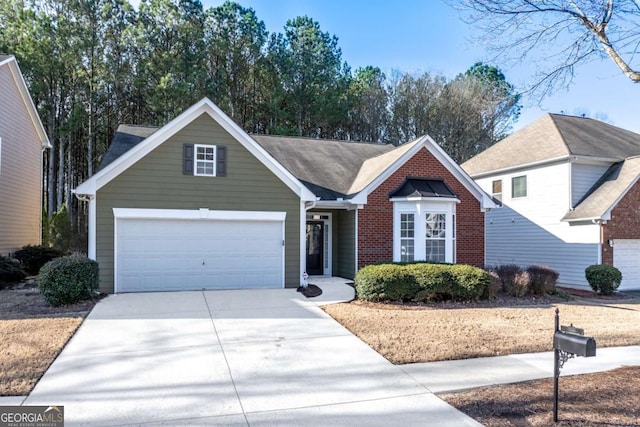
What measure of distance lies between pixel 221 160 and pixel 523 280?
925 cm

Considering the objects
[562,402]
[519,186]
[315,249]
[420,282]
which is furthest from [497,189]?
[562,402]

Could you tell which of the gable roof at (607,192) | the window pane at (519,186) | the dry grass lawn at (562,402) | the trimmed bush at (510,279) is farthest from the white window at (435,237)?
the dry grass lawn at (562,402)

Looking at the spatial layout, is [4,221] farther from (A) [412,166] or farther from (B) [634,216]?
(B) [634,216]

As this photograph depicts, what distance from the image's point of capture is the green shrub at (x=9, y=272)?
13.2m

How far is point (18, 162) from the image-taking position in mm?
17641

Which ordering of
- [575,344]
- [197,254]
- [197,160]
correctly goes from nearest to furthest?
[575,344] < [197,254] < [197,160]

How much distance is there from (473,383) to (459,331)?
276 centimetres

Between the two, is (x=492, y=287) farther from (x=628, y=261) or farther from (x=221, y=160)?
(x=628, y=261)

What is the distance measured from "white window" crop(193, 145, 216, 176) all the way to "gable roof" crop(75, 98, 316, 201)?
74cm

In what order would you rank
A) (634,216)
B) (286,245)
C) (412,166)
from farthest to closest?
(634,216) → (412,166) → (286,245)

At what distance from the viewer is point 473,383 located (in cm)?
577

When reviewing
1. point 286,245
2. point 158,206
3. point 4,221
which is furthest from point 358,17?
point 4,221

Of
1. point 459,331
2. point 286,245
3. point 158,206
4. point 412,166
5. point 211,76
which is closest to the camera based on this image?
point 459,331

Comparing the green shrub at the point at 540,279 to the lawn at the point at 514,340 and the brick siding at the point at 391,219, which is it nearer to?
the lawn at the point at 514,340
